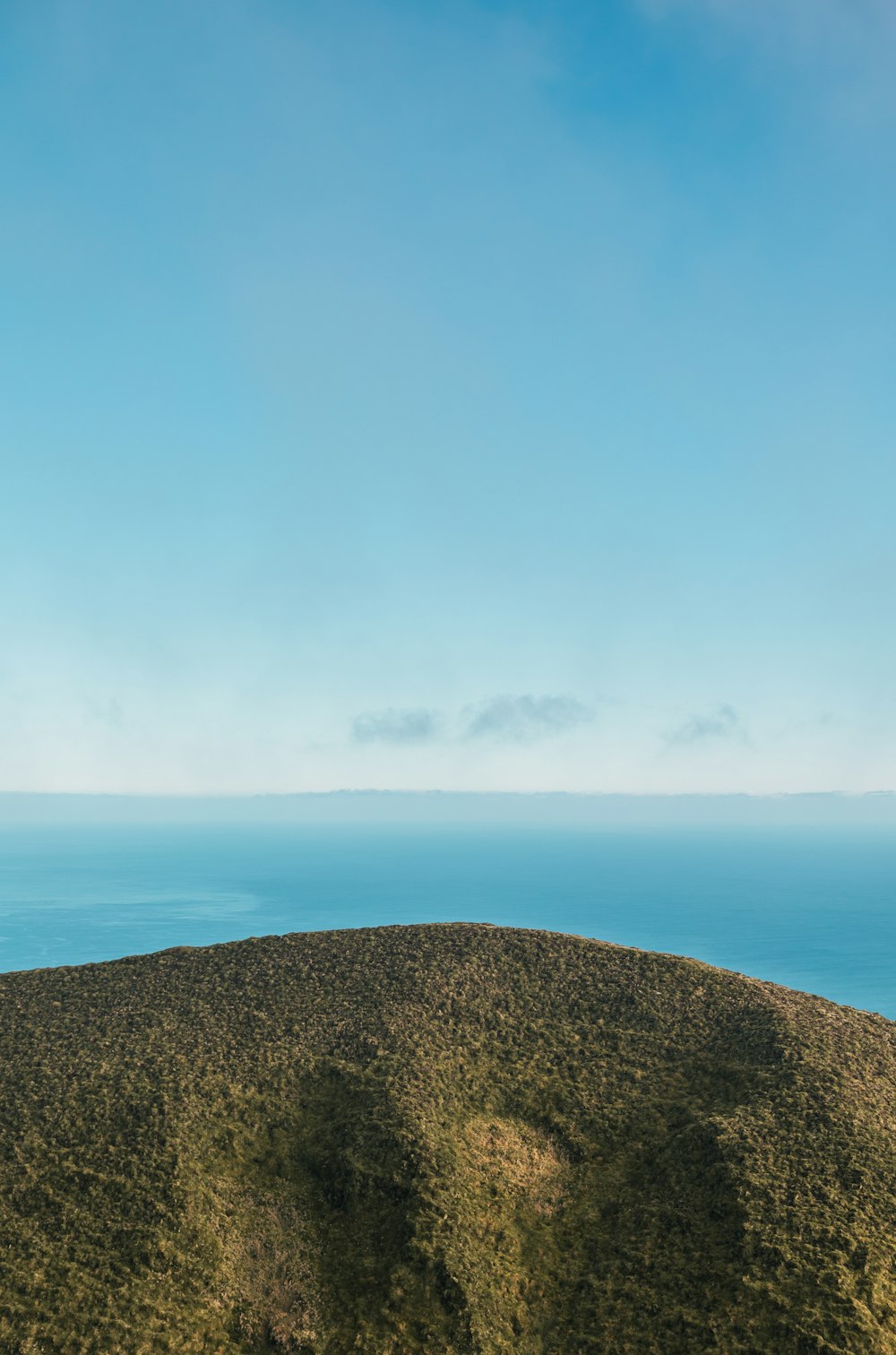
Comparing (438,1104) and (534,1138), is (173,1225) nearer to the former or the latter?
(438,1104)

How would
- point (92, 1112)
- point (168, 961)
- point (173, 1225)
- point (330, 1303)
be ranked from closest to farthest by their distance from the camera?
1. point (330, 1303)
2. point (173, 1225)
3. point (92, 1112)
4. point (168, 961)

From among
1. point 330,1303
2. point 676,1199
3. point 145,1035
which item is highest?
point 145,1035

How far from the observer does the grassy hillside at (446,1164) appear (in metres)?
25.0

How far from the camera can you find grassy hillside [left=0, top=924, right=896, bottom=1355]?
25.0 m

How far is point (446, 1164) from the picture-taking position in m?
30.6

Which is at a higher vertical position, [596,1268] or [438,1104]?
[438,1104]

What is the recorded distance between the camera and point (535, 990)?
4294 cm

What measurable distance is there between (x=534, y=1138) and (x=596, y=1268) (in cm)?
594

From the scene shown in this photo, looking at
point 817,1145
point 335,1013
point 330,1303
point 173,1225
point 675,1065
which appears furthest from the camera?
point 335,1013

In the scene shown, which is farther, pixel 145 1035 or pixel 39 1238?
pixel 145 1035

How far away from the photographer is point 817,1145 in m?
30.3

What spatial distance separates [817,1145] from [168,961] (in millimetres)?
33708

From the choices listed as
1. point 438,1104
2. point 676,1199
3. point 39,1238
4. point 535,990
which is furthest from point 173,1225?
point 535,990

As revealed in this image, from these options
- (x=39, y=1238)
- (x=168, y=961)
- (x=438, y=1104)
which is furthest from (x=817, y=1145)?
(x=168, y=961)
